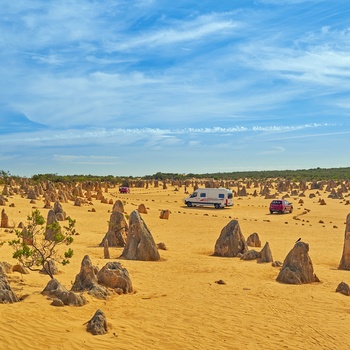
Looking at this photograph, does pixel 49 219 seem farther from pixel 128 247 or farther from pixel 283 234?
pixel 283 234

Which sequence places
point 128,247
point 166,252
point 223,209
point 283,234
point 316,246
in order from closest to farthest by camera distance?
point 128,247 < point 166,252 < point 316,246 < point 283,234 < point 223,209

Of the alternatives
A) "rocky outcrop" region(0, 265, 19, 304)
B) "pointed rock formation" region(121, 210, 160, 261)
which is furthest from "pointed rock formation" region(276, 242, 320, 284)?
"rocky outcrop" region(0, 265, 19, 304)

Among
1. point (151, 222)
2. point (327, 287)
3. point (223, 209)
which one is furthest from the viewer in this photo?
point (223, 209)

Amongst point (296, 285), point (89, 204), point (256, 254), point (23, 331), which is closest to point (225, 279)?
point (296, 285)

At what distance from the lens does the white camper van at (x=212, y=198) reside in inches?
1914

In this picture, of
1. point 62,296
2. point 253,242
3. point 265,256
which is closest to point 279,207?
point 253,242

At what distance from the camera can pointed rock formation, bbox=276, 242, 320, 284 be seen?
1580cm

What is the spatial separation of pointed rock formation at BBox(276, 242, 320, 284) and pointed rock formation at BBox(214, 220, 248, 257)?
5.11 metres

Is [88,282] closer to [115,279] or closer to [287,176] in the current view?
[115,279]

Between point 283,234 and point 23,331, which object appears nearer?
point 23,331

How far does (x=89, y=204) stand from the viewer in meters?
44.8

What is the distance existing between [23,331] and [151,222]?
81.2 feet

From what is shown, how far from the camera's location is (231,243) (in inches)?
835

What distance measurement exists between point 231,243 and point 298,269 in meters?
5.50
